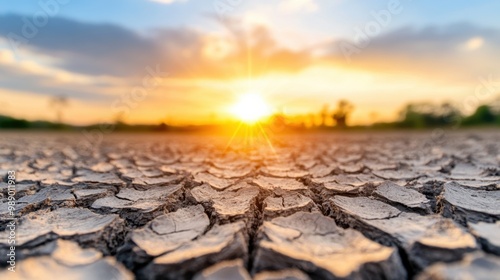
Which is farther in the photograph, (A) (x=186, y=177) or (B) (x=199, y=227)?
(A) (x=186, y=177)

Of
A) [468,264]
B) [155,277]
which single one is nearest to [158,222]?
[155,277]

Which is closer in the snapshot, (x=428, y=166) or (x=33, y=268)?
(x=33, y=268)

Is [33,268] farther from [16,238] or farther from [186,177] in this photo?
[186,177]

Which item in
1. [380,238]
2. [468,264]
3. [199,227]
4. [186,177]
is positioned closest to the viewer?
[468,264]

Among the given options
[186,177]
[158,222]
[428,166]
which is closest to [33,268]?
[158,222]

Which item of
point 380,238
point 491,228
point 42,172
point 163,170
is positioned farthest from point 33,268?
point 42,172

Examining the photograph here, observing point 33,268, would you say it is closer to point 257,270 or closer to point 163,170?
point 257,270

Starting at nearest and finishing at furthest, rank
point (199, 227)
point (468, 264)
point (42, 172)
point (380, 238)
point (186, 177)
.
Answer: point (468, 264), point (380, 238), point (199, 227), point (186, 177), point (42, 172)

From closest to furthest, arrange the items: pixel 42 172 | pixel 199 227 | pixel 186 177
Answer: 1. pixel 199 227
2. pixel 186 177
3. pixel 42 172

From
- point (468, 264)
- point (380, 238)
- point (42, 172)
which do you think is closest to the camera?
point (468, 264)
